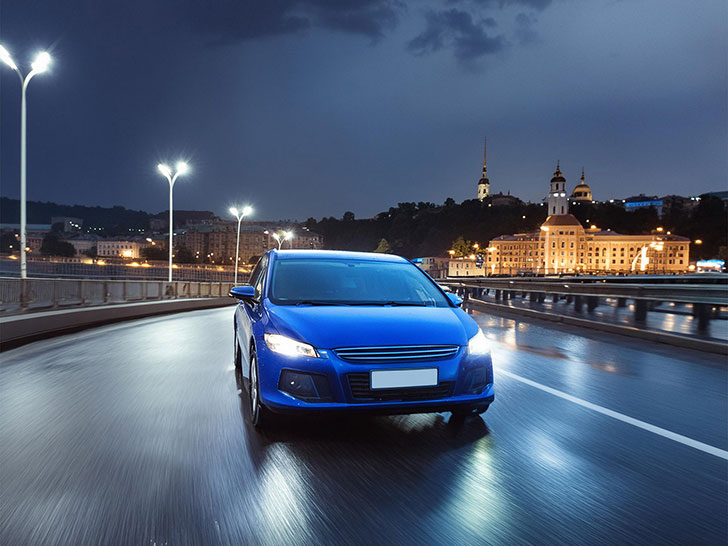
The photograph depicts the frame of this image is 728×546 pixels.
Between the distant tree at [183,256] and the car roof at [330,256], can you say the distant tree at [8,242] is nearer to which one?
the distant tree at [183,256]

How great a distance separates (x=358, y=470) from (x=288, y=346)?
3.48ft

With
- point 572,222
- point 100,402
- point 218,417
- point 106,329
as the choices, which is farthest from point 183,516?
point 572,222

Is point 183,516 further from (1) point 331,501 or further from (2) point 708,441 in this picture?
(2) point 708,441

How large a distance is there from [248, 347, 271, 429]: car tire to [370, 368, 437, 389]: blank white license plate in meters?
1.01

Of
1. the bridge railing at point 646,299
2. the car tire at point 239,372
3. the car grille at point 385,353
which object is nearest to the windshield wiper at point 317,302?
the car grille at point 385,353

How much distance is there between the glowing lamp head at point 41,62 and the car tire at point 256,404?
15.2 metres

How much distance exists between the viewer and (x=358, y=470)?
3602 millimetres

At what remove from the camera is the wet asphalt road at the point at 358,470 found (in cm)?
275

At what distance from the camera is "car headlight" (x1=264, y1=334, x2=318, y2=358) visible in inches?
160

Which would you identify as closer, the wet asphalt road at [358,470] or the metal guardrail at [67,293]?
the wet asphalt road at [358,470]

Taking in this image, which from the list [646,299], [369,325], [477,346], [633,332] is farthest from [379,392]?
[646,299]

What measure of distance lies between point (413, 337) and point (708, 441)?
2.44 metres

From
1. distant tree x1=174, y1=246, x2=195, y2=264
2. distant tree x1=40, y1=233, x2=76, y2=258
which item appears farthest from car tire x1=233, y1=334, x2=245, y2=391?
distant tree x1=174, y1=246, x2=195, y2=264

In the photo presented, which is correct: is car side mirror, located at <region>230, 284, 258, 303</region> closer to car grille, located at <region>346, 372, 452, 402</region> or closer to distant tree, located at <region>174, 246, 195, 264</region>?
car grille, located at <region>346, 372, 452, 402</region>
